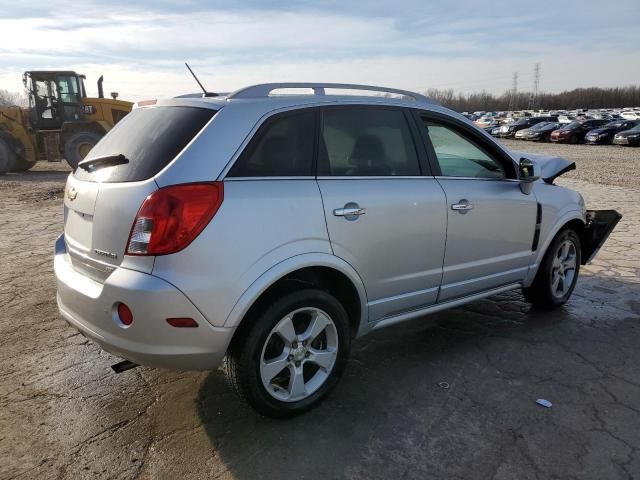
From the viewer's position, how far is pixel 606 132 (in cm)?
2997

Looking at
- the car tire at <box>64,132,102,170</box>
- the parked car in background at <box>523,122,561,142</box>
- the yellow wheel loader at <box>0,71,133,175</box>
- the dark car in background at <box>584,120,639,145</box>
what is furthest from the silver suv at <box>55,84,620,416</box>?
the parked car in background at <box>523,122,561,142</box>

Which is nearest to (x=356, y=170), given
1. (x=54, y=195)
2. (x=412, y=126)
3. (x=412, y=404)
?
(x=412, y=126)

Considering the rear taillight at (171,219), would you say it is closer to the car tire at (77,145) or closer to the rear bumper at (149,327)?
the rear bumper at (149,327)

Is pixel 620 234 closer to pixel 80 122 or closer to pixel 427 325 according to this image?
pixel 427 325

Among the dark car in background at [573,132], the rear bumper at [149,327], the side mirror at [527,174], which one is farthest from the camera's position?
the dark car in background at [573,132]

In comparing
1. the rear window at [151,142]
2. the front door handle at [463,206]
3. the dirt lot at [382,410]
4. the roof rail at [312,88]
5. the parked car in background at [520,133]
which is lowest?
the parked car in background at [520,133]

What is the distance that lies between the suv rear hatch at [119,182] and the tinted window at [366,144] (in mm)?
705

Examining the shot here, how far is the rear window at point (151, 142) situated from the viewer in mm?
2621

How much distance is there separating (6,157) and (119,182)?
1551 cm

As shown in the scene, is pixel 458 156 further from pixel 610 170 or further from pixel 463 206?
pixel 610 170

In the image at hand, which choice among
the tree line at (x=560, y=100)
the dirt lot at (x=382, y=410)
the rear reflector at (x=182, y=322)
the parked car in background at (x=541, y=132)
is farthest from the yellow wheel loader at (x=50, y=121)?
the tree line at (x=560, y=100)

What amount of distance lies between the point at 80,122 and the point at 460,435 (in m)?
16.0

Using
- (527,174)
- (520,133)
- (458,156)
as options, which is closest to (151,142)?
(458,156)

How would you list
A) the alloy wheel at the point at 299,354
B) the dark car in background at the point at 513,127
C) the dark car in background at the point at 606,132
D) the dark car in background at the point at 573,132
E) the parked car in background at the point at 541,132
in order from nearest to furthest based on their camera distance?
the alloy wheel at the point at 299,354 < the dark car in background at the point at 606,132 < the dark car in background at the point at 573,132 < the parked car in background at the point at 541,132 < the dark car in background at the point at 513,127
